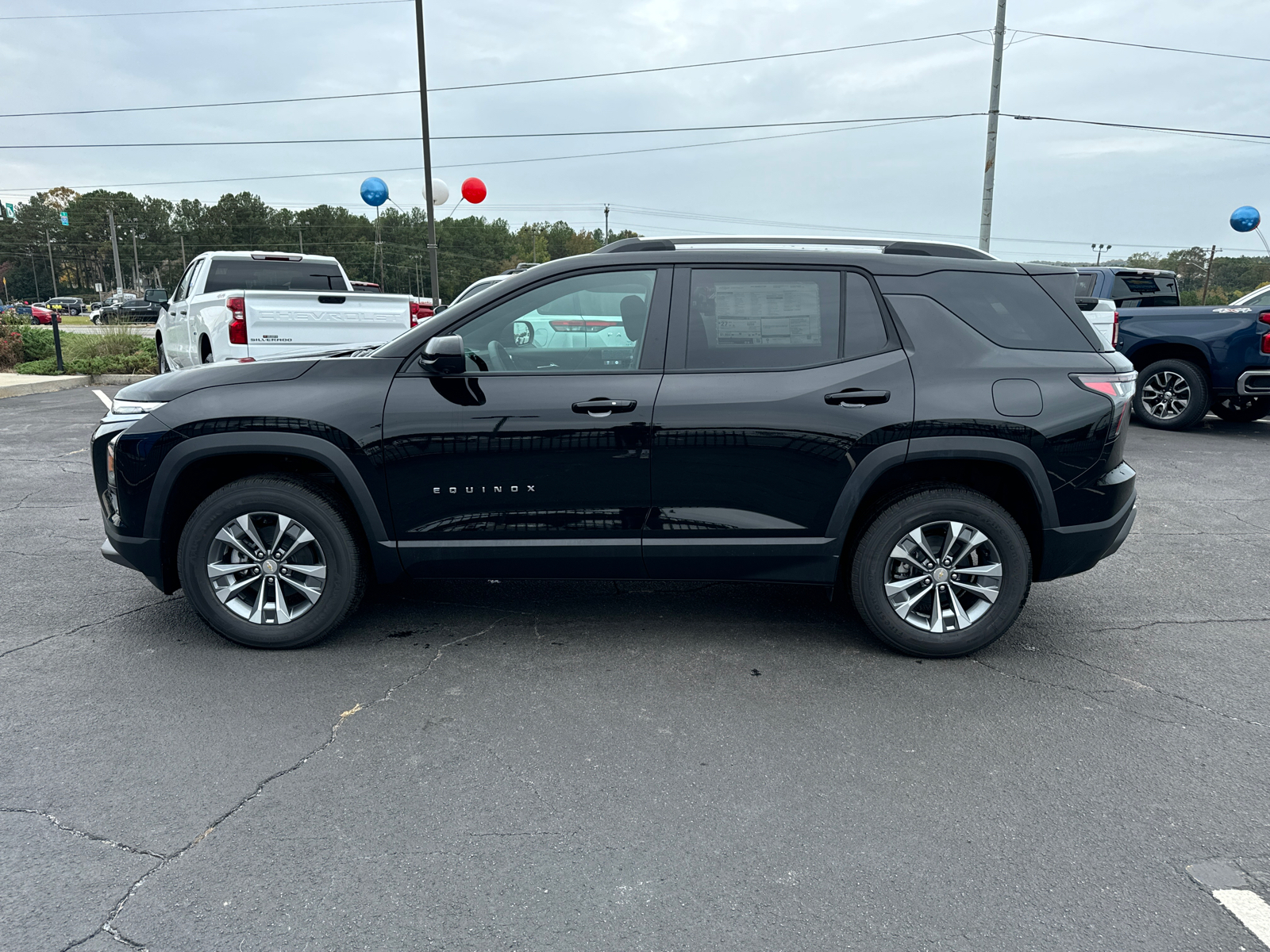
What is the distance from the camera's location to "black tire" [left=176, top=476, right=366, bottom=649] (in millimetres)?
3914

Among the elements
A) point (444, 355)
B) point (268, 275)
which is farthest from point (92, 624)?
point (268, 275)

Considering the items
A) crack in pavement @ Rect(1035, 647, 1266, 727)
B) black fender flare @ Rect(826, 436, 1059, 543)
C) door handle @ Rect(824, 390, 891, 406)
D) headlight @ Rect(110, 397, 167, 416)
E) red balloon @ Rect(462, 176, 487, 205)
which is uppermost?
red balloon @ Rect(462, 176, 487, 205)

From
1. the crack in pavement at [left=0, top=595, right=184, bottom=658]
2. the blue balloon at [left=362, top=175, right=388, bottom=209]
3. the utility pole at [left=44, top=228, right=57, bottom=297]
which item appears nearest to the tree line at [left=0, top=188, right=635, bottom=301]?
the utility pole at [left=44, top=228, right=57, bottom=297]

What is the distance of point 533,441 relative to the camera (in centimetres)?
383

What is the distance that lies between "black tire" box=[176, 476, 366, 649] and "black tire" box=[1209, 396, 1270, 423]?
11.2 m

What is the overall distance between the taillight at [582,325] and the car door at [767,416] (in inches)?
12.1

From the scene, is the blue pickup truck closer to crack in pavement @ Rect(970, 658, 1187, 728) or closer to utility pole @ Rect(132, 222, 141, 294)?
crack in pavement @ Rect(970, 658, 1187, 728)

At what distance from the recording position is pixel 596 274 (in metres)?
3.98

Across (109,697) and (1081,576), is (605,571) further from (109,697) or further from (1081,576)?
(1081,576)

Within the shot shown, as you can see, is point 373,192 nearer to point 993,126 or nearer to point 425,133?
point 425,133

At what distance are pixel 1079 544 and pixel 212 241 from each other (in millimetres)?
130529

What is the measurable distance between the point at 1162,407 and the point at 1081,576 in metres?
6.84

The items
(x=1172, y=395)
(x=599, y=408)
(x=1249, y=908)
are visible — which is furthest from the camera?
(x=1172, y=395)

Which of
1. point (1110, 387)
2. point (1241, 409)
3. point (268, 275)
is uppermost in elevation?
point (268, 275)
